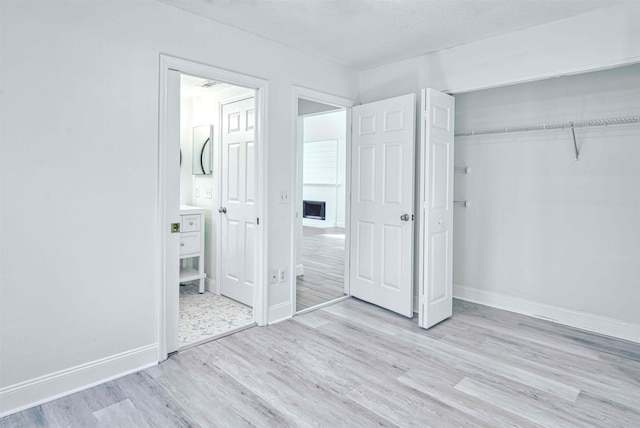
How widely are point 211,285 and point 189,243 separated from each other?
1.88 feet

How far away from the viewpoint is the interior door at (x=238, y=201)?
379cm

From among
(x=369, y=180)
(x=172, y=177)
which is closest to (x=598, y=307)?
(x=369, y=180)

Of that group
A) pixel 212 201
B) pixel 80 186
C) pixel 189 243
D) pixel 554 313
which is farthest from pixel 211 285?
pixel 554 313

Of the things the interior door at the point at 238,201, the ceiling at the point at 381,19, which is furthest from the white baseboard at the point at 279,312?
the ceiling at the point at 381,19

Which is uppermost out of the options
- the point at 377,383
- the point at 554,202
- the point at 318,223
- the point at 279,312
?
the point at 554,202

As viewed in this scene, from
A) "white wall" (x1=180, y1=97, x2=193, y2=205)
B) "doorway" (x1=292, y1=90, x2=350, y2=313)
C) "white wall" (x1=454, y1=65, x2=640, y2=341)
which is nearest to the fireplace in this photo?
"doorway" (x1=292, y1=90, x2=350, y2=313)

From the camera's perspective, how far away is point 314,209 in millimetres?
10492

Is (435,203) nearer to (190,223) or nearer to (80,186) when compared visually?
(190,223)

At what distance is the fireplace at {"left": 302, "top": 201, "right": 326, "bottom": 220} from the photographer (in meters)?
10.3

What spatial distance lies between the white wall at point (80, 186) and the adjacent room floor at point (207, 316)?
54 cm

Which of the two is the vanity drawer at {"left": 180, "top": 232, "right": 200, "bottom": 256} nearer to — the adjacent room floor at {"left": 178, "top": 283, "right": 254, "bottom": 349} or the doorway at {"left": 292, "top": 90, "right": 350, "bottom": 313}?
the adjacent room floor at {"left": 178, "top": 283, "right": 254, "bottom": 349}

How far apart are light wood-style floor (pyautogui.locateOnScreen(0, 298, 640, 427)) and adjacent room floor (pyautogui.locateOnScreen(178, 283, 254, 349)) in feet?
0.63

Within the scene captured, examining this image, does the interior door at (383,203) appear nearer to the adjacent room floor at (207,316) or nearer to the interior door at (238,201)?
the interior door at (238,201)

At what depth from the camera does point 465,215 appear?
409 centimetres
